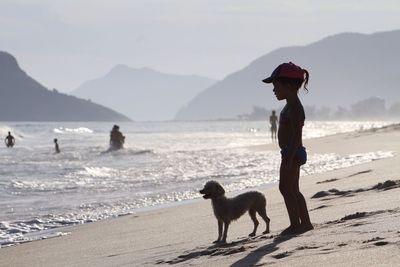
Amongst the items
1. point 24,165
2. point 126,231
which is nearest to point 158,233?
point 126,231

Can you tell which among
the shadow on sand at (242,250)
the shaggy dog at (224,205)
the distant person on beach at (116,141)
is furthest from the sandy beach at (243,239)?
the distant person on beach at (116,141)

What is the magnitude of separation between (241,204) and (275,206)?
262 centimetres

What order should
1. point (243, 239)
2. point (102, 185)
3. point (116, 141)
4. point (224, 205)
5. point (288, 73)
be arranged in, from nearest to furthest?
point (288, 73) < point (243, 239) < point (224, 205) < point (102, 185) < point (116, 141)

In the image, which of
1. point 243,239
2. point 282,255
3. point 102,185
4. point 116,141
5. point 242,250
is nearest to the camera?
point 282,255

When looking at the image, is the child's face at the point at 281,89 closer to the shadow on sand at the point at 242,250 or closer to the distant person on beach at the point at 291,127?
the distant person on beach at the point at 291,127

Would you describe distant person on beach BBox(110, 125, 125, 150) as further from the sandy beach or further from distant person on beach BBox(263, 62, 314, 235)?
distant person on beach BBox(263, 62, 314, 235)

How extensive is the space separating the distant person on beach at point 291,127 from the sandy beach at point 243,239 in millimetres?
242

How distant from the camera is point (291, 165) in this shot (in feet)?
22.5

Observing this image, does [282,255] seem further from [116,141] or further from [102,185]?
[116,141]

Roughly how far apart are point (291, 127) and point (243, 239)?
4.66 ft

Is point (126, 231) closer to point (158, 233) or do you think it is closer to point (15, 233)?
point (158, 233)

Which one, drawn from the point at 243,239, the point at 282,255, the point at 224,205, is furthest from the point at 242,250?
the point at 224,205

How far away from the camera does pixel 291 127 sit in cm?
679

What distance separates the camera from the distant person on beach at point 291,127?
677 centimetres
